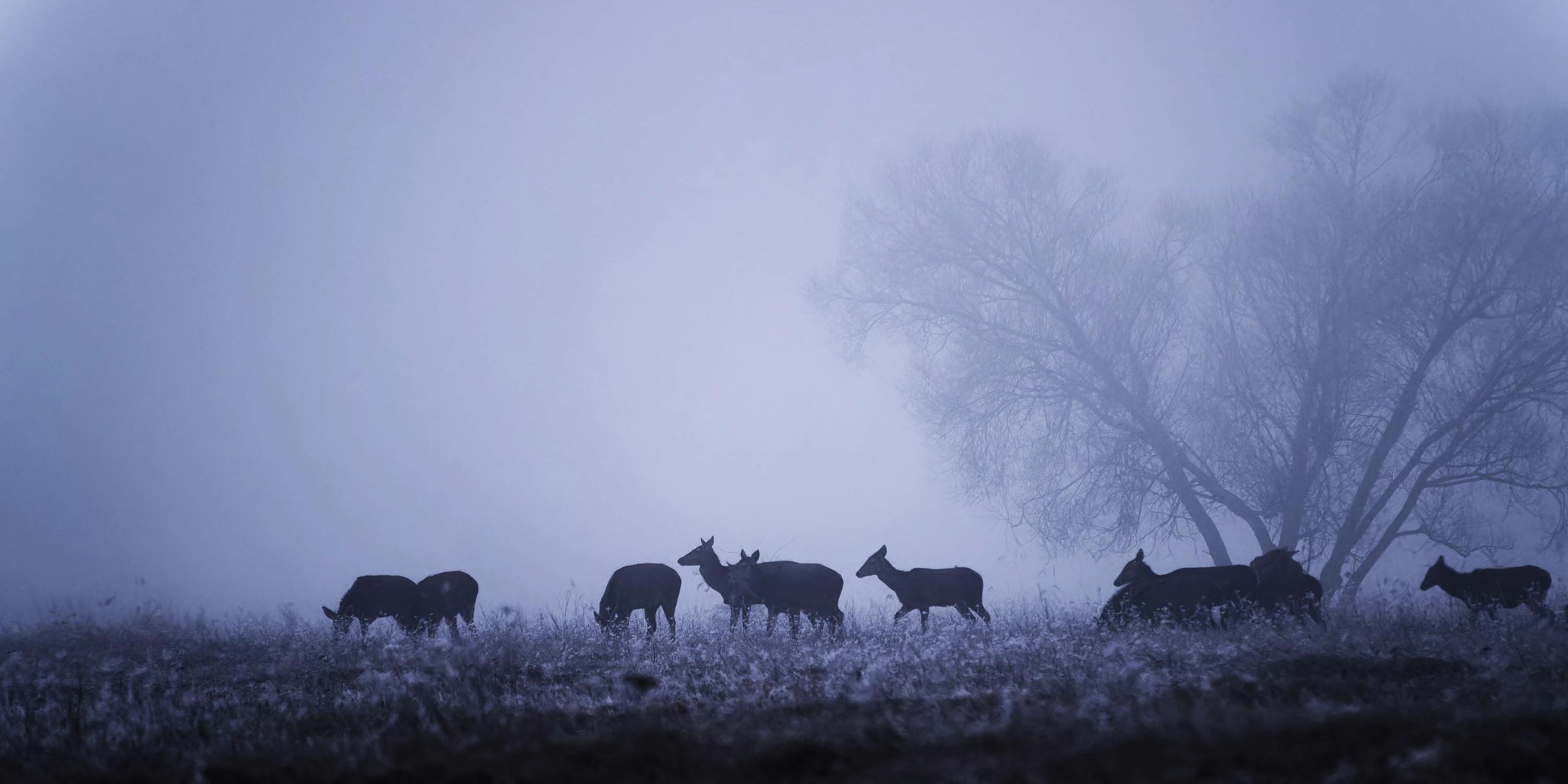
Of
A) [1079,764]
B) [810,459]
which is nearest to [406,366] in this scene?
[810,459]

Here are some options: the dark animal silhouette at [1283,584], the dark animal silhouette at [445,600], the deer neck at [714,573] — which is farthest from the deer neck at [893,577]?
the dark animal silhouette at [445,600]

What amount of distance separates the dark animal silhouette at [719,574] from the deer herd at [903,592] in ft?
0.08

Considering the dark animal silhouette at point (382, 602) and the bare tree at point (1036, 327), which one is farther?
the bare tree at point (1036, 327)

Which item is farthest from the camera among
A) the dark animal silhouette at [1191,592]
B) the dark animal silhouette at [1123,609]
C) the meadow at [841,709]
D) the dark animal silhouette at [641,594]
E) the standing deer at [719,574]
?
the standing deer at [719,574]

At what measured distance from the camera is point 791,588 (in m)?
13.6

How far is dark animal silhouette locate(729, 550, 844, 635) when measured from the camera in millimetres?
13523

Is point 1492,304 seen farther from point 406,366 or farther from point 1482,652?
point 406,366

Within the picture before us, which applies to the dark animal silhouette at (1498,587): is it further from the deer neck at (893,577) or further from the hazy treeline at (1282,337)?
the deer neck at (893,577)

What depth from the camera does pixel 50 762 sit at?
5.71 meters

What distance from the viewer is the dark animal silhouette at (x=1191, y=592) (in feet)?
37.7

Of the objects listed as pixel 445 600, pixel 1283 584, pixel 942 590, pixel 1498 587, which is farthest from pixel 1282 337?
pixel 445 600

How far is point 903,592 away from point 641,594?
4.11 m

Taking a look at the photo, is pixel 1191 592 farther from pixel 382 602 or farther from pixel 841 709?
pixel 382 602

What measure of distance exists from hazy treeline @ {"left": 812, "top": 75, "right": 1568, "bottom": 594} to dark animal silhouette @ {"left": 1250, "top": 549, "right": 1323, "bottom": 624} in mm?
3942
